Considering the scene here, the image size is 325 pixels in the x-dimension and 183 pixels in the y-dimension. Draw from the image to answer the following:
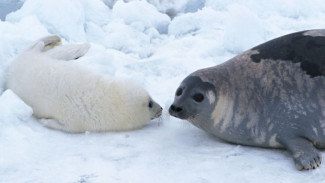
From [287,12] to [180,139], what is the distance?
20.4 ft

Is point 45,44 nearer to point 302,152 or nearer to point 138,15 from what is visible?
point 302,152

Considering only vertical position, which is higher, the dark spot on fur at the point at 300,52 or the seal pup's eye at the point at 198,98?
the dark spot on fur at the point at 300,52

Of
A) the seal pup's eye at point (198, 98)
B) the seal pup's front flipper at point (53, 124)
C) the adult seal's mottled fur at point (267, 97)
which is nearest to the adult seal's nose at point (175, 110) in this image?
the adult seal's mottled fur at point (267, 97)

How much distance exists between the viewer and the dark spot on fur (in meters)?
2.23

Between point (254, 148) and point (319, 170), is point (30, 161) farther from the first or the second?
point (319, 170)

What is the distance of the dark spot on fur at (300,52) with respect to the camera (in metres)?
2.23

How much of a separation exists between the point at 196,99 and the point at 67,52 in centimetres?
135

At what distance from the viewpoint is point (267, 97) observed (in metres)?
2.26

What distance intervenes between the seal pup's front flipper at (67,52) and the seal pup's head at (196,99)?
122 centimetres

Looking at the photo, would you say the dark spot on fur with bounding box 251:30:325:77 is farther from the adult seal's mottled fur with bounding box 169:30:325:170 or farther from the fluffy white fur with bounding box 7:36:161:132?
the fluffy white fur with bounding box 7:36:161:132

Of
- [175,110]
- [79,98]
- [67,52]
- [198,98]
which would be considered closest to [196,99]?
[198,98]

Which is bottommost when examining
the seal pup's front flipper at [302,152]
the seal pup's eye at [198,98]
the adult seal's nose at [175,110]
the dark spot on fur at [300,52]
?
the adult seal's nose at [175,110]

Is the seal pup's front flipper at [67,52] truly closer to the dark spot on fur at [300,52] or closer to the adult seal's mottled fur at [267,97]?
the adult seal's mottled fur at [267,97]

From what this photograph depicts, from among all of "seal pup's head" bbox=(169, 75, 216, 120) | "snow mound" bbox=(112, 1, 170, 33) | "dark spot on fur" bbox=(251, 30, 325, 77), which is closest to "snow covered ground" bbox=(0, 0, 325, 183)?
"seal pup's head" bbox=(169, 75, 216, 120)
